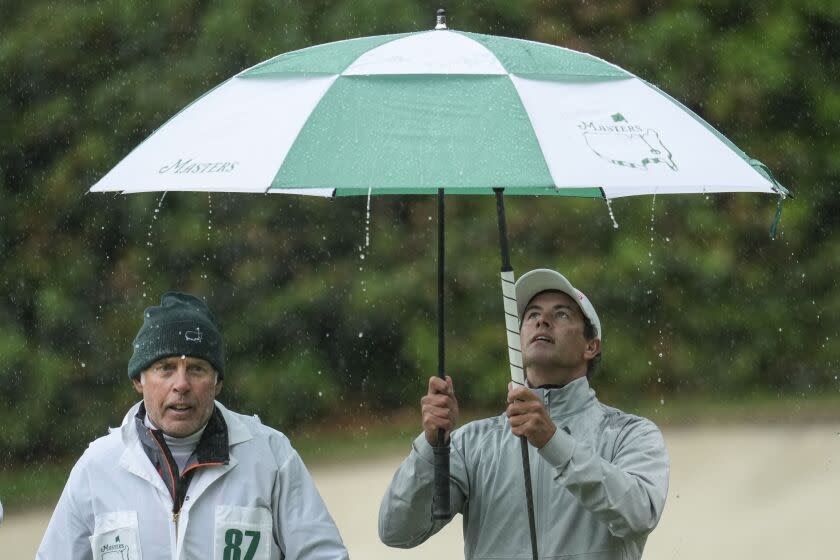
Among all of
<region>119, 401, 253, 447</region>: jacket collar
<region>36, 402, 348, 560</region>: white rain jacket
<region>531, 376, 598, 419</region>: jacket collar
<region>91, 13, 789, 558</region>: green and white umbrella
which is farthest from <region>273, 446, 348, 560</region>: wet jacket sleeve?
<region>531, 376, 598, 419</region>: jacket collar

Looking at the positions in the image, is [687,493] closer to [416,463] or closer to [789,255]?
[789,255]

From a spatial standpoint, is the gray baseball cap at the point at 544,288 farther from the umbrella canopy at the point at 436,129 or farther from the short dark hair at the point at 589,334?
the umbrella canopy at the point at 436,129

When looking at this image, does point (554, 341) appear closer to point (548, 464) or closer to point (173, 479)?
point (548, 464)

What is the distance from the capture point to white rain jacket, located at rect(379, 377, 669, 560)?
316 centimetres

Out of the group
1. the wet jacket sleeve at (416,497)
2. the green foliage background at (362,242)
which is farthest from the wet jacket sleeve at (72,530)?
the green foliage background at (362,242)

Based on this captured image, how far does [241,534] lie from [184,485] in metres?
0.15

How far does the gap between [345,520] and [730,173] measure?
16.5 ft

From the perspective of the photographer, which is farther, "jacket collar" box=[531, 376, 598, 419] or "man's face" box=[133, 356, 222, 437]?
"jacket collar" box=[531, 376, 598, 419]

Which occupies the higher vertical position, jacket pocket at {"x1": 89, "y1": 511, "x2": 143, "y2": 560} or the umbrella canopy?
the umbrella canopy

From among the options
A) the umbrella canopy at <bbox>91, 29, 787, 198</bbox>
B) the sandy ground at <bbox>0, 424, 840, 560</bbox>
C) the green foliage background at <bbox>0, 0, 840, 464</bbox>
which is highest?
the umbrella canopy at <bbox>91, 29, 787, 198</bbox>

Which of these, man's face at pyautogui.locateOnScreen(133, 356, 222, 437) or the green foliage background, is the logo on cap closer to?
man's face at pyautogui.locateOnScreen(133, 356, 222, 437)

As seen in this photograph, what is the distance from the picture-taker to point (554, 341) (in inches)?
138

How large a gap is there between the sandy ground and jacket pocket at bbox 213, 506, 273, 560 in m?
4.16

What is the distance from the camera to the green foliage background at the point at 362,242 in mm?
9742
